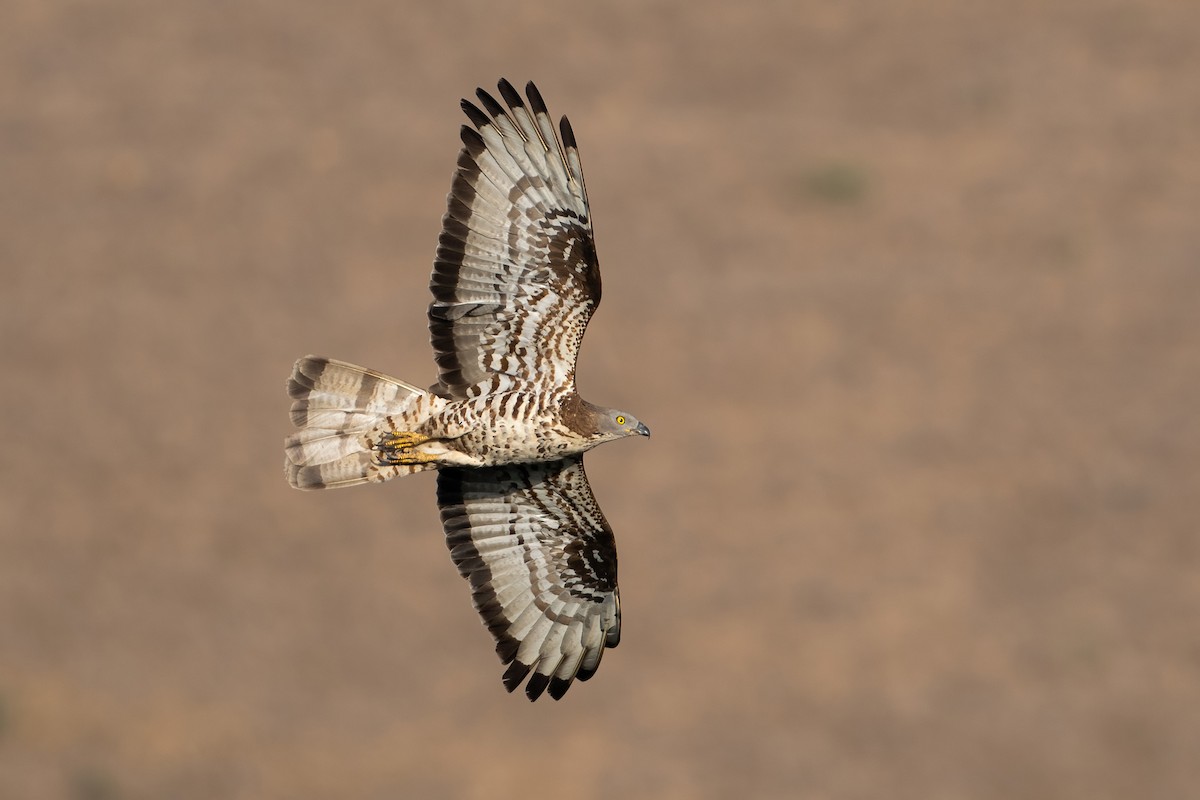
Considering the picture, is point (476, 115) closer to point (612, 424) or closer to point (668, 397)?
point (612, 424)

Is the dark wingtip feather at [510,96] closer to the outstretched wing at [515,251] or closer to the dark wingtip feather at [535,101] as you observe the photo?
the outstretched wing at [515,251]

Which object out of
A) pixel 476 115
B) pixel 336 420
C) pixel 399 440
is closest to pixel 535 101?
pixel 476 115

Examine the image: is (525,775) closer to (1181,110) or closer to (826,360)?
(826,360)

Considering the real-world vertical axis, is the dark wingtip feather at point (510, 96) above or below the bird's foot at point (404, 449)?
above

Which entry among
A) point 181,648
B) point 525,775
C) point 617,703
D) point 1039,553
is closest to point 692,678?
point 617,703

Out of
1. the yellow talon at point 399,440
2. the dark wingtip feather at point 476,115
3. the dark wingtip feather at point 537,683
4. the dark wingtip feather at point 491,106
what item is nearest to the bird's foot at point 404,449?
the yellow talon at point 399,440
